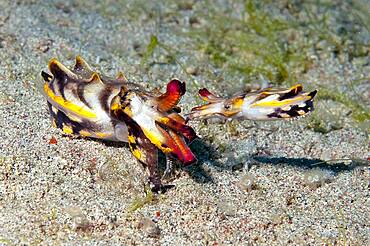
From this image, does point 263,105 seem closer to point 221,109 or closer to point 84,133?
point 221,109

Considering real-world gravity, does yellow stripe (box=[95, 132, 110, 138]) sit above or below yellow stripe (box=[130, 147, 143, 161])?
above

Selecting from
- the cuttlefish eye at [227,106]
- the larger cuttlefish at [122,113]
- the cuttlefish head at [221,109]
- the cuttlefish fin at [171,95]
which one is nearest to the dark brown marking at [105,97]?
the larger cuttlefish at [122,113]

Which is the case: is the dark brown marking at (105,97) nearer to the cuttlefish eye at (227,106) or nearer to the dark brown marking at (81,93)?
the dark brown marking at (81,93)

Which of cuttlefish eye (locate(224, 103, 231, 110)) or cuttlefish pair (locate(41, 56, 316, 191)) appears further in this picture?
cuttlefish eye (locate(224, 103, 231, 110))

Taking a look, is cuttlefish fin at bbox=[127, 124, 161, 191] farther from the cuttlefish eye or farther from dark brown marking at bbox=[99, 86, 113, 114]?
the cuttlefish eye

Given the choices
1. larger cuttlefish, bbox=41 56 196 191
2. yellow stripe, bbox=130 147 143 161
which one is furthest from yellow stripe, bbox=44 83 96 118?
yellow stripe, bbox=130 147 143 161

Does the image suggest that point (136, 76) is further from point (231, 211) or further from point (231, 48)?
point (231, 211)

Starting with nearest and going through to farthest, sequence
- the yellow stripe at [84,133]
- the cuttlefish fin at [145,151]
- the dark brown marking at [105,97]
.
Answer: the cuttlefish fin at [145,151] → the dark brown marking at [105,97] → the yellow stripe at [84,133]

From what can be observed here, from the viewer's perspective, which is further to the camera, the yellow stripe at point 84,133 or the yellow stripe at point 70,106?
the yellow stripe at point 84,133
